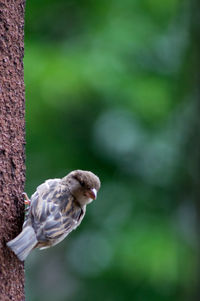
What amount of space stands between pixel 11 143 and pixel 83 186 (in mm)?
1161

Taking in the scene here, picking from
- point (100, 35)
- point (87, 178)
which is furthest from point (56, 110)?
point (87, 178)

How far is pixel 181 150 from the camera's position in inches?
327

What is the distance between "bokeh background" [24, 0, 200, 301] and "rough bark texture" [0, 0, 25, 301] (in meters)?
3.35

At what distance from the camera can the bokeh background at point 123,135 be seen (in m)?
7.48

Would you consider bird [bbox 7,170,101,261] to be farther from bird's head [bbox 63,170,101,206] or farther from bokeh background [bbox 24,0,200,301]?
bokeh background [bbox 24,0,200,301]

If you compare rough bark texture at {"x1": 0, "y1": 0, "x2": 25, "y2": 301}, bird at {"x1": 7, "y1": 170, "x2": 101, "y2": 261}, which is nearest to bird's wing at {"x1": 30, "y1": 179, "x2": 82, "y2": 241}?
bird at {"x1": 7, "y1": 170, "x2": 101, "y2": 261}

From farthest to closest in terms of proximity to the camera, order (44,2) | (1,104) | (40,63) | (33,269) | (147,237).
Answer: (33,269), (44,2), (147,237), (40,63), (1,104)

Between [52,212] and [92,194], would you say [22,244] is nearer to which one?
[52,212]

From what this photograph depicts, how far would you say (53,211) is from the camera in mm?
3998

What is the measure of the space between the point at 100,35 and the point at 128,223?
216cm

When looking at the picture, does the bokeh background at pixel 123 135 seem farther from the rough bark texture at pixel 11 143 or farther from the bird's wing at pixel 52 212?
the rough bark texture at pixel 11 143

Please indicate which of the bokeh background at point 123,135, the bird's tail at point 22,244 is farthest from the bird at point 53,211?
the bokeh background at point 123,135

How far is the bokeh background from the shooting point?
748 cm

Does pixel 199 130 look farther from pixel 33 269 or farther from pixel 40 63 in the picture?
pixel 33 269
